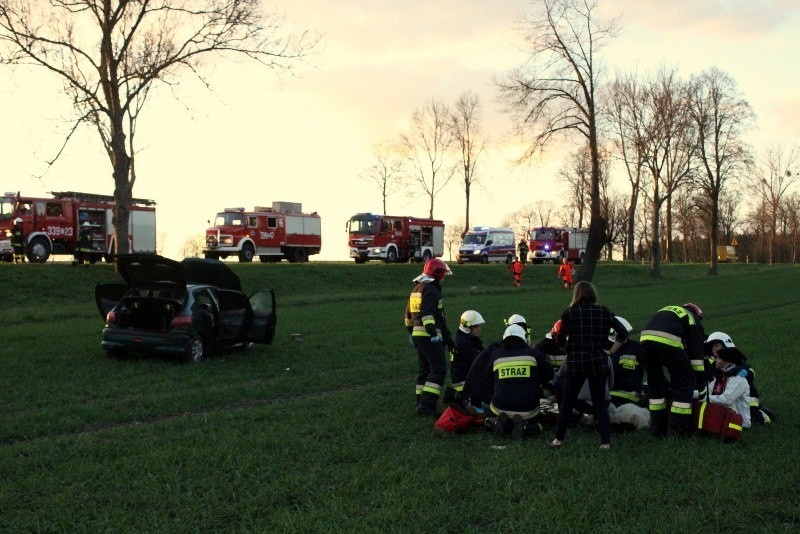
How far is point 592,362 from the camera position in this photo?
749 cm

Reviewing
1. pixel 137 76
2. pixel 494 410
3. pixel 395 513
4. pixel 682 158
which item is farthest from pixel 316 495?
pixel 682 158

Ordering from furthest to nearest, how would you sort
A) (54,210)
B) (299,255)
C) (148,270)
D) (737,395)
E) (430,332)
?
(299,255)
(54,210)
(148,270)
(430,332)
(737,395)

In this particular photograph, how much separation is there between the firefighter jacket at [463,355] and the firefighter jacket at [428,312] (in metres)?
0.18

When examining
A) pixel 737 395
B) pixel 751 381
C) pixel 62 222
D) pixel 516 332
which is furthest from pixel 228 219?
pixel 737 395

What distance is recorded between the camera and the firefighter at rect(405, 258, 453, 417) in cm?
912

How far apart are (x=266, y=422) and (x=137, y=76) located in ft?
59.9

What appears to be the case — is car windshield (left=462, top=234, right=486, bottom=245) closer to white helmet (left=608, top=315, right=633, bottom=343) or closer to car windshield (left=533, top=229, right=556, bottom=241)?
car windshield (left=533, top=229, right=556, bottom=241)

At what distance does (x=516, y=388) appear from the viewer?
26.9 ft

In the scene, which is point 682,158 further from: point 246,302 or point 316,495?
point 316,495

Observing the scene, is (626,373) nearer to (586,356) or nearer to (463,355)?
(586,356)

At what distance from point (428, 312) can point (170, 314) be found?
5.87 m

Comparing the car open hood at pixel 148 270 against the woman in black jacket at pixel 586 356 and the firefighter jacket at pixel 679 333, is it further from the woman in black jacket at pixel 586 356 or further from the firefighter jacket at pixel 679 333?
the firefighter jacket at pixel 679 333

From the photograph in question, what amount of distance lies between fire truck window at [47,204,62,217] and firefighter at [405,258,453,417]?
2614cm

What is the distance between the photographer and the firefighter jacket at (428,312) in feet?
29.9
